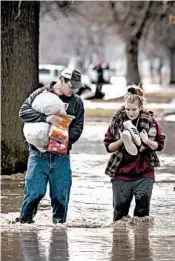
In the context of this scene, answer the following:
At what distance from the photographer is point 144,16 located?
4662 centimetres

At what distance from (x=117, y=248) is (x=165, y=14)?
132 feet

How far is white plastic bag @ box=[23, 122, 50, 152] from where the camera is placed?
923 centimetres

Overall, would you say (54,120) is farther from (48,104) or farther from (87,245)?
(87,245)

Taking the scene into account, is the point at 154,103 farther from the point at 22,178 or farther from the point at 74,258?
the point at 74,258

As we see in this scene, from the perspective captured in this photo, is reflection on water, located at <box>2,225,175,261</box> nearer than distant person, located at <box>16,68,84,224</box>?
Yes

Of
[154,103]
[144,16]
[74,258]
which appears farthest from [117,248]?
[144,16]

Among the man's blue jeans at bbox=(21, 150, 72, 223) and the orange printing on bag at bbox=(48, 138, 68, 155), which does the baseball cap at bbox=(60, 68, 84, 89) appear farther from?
the man's blue jeans at bbox=(21, 150, 72, 223)

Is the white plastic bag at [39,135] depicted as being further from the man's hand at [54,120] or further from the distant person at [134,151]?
the distant person at [134,151]

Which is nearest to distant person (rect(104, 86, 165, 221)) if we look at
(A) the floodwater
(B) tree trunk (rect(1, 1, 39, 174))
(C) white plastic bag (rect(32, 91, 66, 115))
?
(A) the floodwater

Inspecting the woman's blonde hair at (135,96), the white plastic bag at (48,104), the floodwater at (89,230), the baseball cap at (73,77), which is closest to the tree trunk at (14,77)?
the floodwater at (89,230)

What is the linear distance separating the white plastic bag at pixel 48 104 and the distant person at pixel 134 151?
0.61m

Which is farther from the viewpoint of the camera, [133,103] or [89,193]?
[89,193]

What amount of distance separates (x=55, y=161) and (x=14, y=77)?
5.42 meters

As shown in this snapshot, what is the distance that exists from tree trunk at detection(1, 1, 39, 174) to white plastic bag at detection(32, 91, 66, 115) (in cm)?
517
